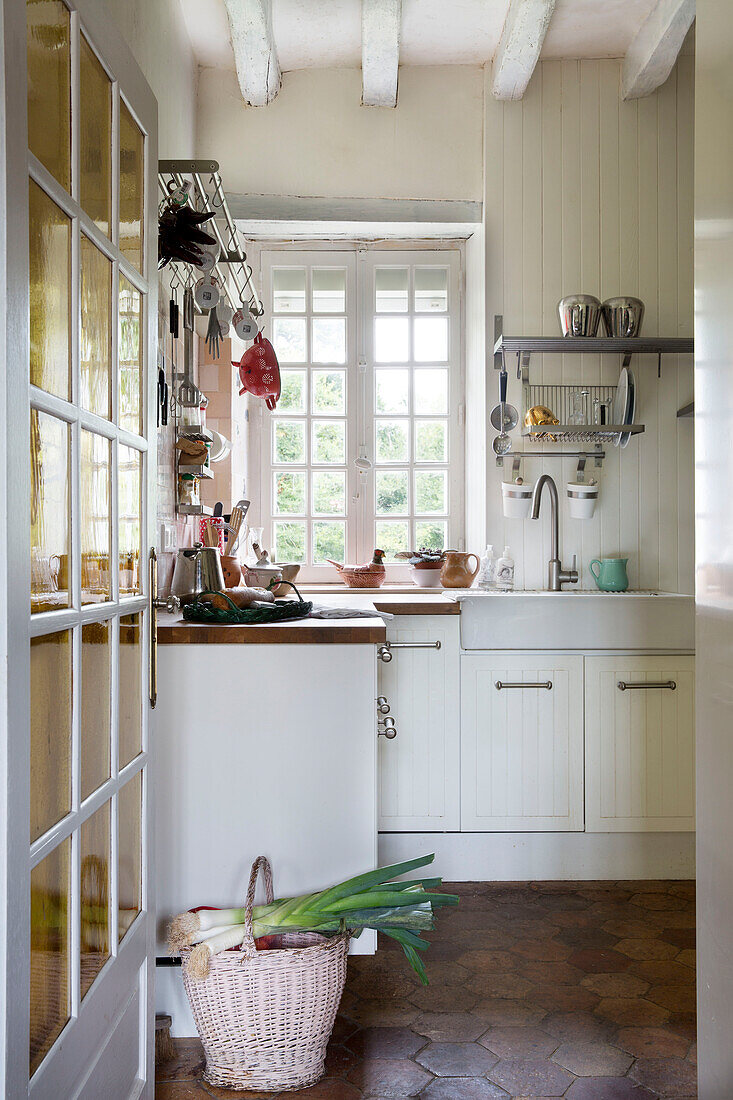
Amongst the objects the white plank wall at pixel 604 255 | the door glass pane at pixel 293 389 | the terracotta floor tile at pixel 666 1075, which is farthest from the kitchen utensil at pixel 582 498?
the terracotta floor tile at pixel 666 1075

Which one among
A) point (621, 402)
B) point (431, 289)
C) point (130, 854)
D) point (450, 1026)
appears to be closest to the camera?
point (130, 854)

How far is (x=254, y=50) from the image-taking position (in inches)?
129

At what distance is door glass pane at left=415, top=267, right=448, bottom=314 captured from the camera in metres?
4.03

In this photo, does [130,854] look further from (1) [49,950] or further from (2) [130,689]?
(1) [49,950]

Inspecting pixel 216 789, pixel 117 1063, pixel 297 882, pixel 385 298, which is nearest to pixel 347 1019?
pixel 297 882

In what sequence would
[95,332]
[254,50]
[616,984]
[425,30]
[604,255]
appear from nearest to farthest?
[95,332] → [616,984] → [254,50] → [425,30] → [604,255]

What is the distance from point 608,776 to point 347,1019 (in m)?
1.37

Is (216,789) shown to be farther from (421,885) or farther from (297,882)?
(421,885)

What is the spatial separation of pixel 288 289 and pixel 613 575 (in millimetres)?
1919

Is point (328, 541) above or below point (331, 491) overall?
below

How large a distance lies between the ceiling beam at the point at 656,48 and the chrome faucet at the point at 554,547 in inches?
63.2

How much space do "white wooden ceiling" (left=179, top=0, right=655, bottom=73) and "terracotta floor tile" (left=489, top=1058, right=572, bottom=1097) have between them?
3353 mm

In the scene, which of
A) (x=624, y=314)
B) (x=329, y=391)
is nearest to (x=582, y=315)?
(x=624, y=314)

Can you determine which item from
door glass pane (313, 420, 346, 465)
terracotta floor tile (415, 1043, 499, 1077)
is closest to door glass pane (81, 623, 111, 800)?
terracotta floor tile (415, 1043, 499, 1077)
